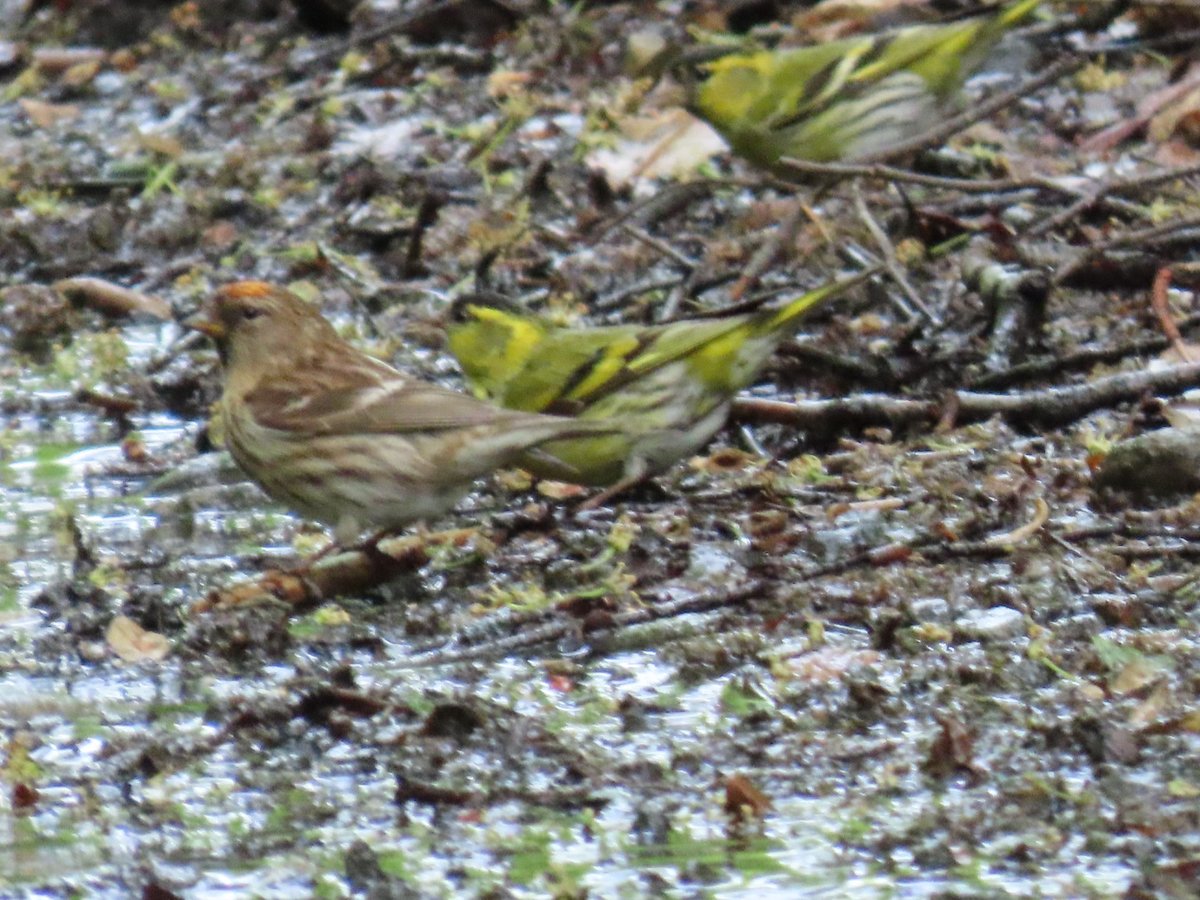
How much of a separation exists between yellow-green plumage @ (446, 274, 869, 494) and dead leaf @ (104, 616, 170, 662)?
1.10 meters

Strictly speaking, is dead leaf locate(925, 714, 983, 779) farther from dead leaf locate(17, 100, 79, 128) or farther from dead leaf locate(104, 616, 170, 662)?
dead leaf locate(17, 100, 79, 128)

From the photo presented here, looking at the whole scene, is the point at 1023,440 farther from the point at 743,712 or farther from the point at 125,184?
the point at 125,184

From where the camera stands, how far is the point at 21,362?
6.92m

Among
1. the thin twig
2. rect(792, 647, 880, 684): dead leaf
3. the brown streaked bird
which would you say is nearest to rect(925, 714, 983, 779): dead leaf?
rect(792, 647, 880, 684): dead leaf

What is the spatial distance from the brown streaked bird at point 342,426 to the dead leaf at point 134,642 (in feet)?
2.25

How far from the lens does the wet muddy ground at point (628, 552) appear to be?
322 centimetres

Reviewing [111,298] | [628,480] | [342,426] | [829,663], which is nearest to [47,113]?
[111,298]

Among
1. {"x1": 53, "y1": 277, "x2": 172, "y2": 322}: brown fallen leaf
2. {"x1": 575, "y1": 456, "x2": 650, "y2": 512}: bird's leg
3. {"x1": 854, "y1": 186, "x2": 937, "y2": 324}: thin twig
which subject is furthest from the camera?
{"x1": 53, "y1": 277, "x2": 172, "y2": 322}: brown fallen leaf

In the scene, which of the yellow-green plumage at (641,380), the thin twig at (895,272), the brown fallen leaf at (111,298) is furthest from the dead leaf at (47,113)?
the thin twig at (895,272)

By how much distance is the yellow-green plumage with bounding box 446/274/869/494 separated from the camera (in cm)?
518

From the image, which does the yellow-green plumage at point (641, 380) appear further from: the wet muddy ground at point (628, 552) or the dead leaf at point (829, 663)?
the dead leaf at point (829, 663)

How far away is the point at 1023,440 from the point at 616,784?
2038mm

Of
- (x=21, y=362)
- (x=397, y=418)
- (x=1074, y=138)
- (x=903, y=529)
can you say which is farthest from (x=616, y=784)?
(x=1074, y=138)

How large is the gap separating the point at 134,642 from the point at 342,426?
0.98 meters
